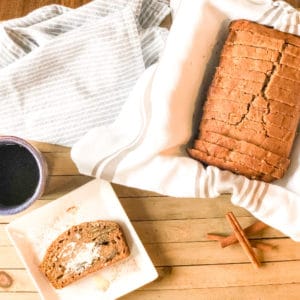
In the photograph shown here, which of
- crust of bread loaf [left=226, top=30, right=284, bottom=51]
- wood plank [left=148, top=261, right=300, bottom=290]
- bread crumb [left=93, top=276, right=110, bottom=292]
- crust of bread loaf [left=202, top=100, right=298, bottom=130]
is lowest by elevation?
bread crumb [left=93, top=276, right=110, bottom=292]

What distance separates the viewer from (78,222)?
33.6 inches

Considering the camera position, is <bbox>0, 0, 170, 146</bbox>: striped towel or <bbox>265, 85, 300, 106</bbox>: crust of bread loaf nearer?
<bbox>265, 85, 300, 106</bbox>: crust of bread loaf

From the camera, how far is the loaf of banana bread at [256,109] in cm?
76

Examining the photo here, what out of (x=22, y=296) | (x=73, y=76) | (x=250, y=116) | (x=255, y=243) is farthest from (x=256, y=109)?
(x=22, y=296)

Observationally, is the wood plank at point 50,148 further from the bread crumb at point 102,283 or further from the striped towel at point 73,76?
the bread crumb at point 102,283

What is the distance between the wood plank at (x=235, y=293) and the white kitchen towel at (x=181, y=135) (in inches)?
3.7

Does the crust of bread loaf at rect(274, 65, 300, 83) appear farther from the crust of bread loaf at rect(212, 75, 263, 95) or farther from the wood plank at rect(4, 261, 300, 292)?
the wood plank at rect(4, 261, 300, 292)

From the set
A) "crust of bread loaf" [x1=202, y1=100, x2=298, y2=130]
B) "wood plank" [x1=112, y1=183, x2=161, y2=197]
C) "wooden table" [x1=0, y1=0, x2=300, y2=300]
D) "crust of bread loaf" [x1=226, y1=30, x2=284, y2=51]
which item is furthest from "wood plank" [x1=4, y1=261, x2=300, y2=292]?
"crust of bread loaf" [x1=226, y1=30, x2=284, y2=51]

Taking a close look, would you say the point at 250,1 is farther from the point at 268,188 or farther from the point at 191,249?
the point at 191,249

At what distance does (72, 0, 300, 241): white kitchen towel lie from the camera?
30.6 inches

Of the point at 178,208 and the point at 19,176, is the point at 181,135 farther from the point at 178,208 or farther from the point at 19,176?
the point at 19,176

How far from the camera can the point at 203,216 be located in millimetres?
854

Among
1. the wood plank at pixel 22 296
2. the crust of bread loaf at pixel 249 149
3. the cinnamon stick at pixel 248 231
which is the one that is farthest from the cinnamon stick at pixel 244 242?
the wood plank at pixel 22 296

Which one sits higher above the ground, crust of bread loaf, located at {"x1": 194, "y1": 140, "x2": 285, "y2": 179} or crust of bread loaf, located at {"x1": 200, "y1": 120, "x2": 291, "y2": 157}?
crust of bread loaf, located at {"x1": 200, "y1": 120, "x2": 291, "y2": 157}
